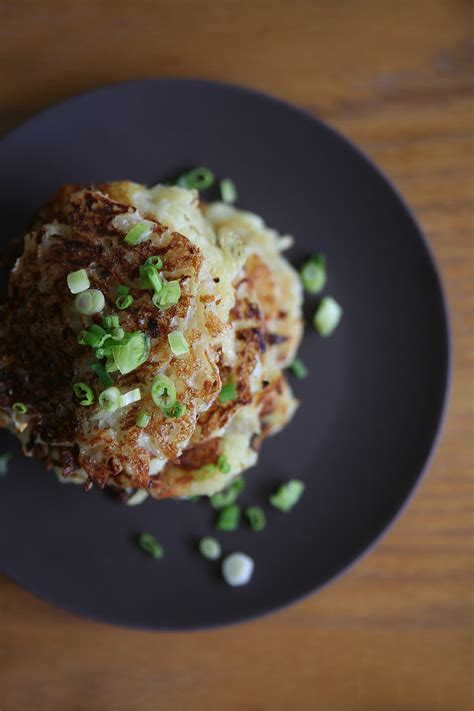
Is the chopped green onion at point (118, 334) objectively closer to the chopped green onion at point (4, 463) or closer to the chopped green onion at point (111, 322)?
the chopped green onion at point (111, 322)

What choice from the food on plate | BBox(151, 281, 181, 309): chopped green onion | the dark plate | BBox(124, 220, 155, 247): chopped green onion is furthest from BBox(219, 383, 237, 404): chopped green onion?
the dark plate

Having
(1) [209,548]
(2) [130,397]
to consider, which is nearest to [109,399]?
(2) [130,397]

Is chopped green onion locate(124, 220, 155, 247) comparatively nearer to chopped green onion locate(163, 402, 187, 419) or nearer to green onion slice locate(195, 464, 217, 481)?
chopped green onion locate(163, 402, 187, 419)

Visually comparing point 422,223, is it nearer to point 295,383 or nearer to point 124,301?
point 295,383

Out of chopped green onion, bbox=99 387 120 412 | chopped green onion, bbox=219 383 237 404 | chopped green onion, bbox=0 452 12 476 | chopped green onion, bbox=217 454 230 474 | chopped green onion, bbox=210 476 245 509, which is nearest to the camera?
chopped green onion, bbox=99 387 120 412

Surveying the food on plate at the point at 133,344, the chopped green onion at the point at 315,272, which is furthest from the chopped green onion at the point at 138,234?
the chopped green onion at the point at 315,272
